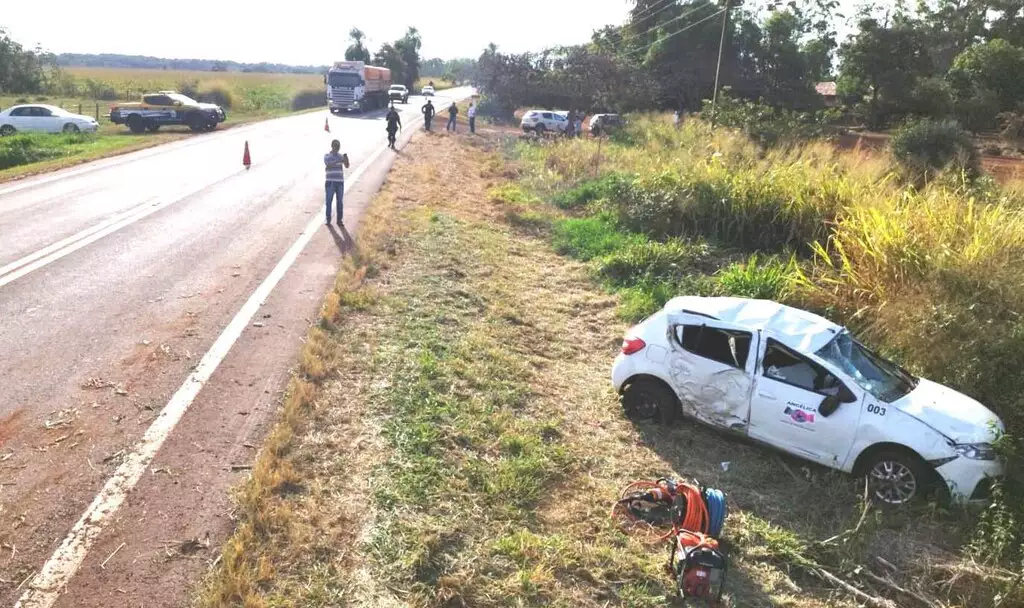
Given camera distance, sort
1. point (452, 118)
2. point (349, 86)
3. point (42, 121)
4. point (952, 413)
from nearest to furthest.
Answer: point (952, 413) → point (42, 121) → point (452, 118) → point (349, 86)

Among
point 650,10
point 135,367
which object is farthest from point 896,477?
point 650,10

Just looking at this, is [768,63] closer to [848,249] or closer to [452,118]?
[452,118]

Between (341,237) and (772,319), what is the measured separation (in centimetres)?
812

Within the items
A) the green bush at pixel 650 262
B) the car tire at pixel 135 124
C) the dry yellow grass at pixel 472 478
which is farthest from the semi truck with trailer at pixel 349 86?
the dry yellow grass at pixel 472 478

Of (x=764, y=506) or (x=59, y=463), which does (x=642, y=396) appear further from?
(x=59, y=463)

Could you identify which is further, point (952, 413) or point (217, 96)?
point (217, 96)

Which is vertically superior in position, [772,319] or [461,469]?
[772,319]

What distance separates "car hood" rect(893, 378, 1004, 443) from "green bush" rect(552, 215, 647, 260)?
6992 mm

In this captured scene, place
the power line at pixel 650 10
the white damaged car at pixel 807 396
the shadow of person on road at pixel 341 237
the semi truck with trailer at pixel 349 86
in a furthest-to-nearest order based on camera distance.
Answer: the power line at pixel 650 10, the semi truck with trailer at pixel 349 86, the shadow of person on road at pixel 341 237, the white damaged car at pixel 807 396

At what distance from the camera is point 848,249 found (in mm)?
10492

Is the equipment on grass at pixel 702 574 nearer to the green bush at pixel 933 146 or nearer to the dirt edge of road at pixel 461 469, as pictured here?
the dirt edge of road at pixel 461 469

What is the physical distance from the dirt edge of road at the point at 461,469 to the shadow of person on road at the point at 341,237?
1557 mm

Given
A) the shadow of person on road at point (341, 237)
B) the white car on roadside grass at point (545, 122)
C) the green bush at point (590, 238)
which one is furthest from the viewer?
the white car on roadside grass at point (545, 122)

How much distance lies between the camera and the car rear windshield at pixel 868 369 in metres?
6.44
